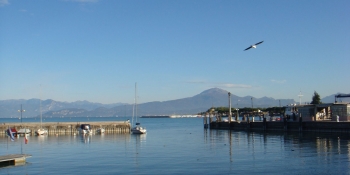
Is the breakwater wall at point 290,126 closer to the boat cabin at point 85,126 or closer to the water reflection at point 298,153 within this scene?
the water reflection at point 298,153

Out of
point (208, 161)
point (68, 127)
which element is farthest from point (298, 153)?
point (68, 127)

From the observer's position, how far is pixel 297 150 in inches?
1843

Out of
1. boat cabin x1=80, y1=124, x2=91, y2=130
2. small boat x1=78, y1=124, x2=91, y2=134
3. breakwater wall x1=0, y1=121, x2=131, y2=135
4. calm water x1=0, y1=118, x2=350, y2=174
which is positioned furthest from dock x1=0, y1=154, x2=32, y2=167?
breakwater wall x1=0, y1=121, x2=131, y2=135

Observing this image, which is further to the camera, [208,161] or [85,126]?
[85,126]

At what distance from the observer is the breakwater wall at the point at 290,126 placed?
62.7 m

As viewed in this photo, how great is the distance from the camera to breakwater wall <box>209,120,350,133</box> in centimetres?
6266

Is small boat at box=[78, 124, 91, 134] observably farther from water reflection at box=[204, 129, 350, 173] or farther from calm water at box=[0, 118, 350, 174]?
water reflection at box=[204, 129, 350, 173]

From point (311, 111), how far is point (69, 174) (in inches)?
1996

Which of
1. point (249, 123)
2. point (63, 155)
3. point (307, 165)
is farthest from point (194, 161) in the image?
point (249, 123)

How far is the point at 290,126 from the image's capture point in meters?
75.8

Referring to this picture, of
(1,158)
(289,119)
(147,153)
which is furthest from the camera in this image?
(289,119)

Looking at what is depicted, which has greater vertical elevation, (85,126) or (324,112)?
(324,112)

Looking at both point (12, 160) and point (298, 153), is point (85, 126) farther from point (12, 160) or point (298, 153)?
point (298, 153)

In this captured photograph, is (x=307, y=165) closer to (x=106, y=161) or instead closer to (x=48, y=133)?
(x=106, y=161)
